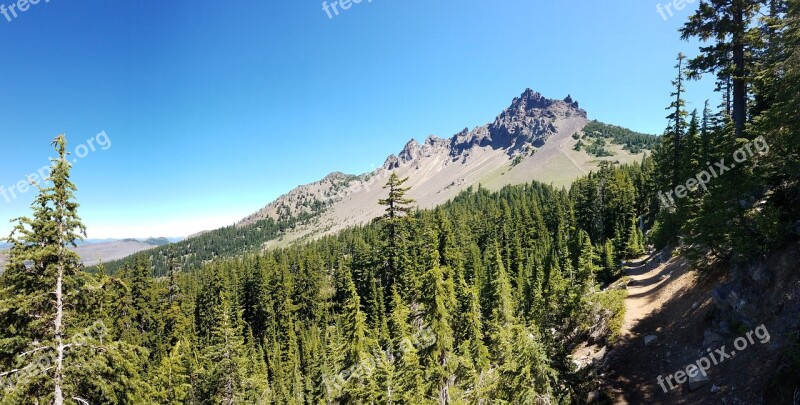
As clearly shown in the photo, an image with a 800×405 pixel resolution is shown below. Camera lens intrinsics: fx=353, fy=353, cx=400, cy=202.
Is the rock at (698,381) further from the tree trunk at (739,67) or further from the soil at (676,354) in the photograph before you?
the tree trunk at (739,67)

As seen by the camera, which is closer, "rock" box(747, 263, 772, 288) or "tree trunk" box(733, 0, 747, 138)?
"rock" box(747, 263, 772, 288)

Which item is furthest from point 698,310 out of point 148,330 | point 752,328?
point 148,330

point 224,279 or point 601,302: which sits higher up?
point 224,279

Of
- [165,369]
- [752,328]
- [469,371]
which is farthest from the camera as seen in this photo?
[165,369]

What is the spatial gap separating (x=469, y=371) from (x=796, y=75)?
22.6 metres

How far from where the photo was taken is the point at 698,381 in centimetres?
1311

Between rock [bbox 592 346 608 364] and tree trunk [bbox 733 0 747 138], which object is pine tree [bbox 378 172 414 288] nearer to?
rock [bbox 592 346 608 364]

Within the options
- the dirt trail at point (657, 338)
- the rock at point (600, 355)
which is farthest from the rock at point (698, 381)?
the rock at point (600, 355)

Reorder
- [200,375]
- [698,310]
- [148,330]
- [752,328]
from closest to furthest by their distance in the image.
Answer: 1. [752,328]
2. [698,310]
3. [200,375]
4. [148,330]

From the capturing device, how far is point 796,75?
13.0 m

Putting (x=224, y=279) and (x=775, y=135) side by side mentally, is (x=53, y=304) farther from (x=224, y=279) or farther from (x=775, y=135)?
(x=224, y=279)

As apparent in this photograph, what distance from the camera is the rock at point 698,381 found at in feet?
42.6

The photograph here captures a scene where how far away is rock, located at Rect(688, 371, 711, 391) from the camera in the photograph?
42.6ft

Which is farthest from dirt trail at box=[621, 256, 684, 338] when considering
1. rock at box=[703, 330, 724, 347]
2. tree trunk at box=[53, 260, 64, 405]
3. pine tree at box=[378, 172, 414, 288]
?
tree trunk at box=[53, 260, 64, 405]
